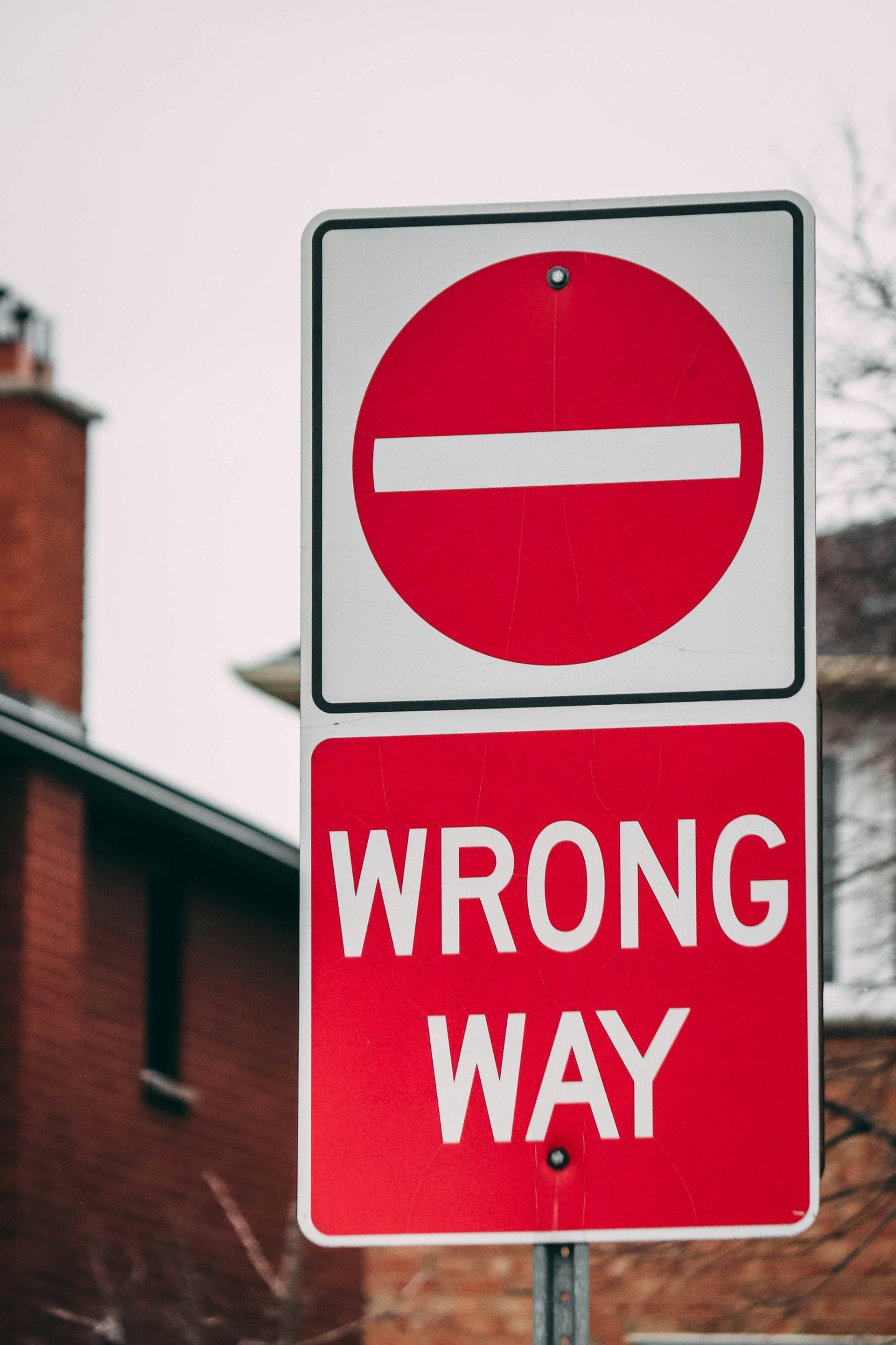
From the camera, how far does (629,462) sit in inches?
86.6

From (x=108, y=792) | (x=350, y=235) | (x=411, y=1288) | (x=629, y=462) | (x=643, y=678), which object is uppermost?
(x=350, y=235)

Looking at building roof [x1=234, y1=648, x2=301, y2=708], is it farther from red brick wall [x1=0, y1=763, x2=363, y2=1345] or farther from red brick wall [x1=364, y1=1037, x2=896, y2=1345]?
red brick wall [x1=364, y1=1037, x2=896, y2=1345]

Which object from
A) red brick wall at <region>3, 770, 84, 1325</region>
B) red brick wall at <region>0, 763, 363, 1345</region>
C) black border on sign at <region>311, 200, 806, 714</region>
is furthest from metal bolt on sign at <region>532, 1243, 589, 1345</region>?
red brick wall at <region>3, 770, 84, 1325</region>

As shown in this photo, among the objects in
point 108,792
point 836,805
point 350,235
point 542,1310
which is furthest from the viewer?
point 108,792

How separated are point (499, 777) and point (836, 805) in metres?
10.2

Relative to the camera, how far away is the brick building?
14375 mm

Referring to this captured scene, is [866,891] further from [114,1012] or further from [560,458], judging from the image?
[114,1012]

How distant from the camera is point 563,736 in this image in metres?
2.13

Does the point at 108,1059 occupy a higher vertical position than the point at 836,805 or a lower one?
lower

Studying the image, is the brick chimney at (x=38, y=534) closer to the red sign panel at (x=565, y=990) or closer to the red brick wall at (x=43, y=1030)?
the red brick wall at (x=43, y=1030)

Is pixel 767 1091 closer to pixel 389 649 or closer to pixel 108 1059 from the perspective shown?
pixel 389 649

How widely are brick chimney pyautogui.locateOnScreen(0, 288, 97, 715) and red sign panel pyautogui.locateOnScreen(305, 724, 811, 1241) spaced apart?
15.4 metres

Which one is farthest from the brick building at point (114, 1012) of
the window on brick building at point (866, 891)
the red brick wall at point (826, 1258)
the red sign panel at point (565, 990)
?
the red sign panel at point (565, 990)

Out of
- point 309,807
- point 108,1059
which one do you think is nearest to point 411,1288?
point 108,1059
